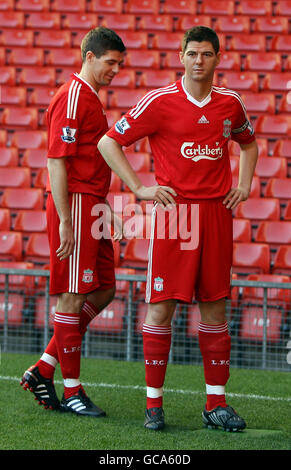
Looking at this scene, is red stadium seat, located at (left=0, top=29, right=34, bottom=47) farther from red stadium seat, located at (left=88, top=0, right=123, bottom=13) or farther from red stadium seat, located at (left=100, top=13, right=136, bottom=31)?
red stadium seat, located at (left=88, top=0, right=123, bottom=13)

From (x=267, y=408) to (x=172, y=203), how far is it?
122 cm

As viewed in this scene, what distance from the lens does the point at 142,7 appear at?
10.5 meters

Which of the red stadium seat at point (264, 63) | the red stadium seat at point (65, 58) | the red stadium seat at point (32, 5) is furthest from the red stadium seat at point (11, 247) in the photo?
the red stadium seat at point (32, 5)

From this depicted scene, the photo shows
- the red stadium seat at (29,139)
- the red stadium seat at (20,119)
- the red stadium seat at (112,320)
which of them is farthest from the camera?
the red stadium seat at (20,119)

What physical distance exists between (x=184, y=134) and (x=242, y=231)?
2.86 metres

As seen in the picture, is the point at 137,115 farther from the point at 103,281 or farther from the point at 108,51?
the point at 103,281

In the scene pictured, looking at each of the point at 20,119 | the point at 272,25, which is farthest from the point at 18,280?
the point at 272,25

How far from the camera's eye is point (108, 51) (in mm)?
3172

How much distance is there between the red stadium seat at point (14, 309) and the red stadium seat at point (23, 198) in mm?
1591

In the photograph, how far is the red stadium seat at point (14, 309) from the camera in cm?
482

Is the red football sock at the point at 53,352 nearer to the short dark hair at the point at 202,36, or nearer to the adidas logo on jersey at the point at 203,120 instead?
the adidas logo on jersey at the point at 203,120

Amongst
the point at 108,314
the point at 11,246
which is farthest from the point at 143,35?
the point at 108,314

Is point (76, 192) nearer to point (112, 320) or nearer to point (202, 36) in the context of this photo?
point (202, 36)

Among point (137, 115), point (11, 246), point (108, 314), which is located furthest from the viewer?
point (11, 246)
